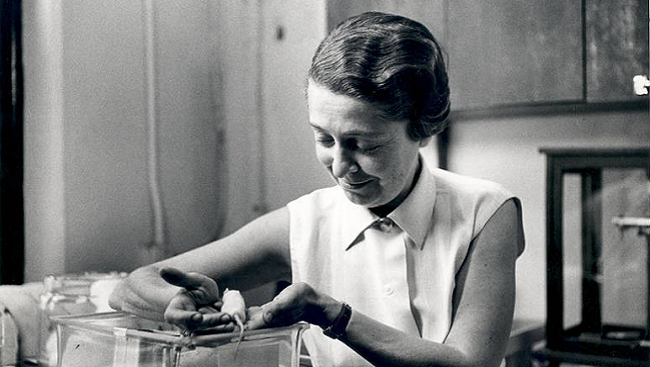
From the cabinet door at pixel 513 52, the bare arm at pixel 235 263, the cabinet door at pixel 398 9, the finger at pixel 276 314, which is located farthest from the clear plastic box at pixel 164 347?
the cabinet door at pixel 513 52

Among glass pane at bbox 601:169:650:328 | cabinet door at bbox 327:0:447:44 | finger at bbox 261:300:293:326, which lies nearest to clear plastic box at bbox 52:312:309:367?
finger at bbox 261:300:293:326

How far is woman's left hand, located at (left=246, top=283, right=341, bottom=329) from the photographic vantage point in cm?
72

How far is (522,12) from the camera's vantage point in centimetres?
134

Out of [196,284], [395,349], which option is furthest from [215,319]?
[395,349]

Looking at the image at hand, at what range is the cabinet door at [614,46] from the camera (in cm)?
115

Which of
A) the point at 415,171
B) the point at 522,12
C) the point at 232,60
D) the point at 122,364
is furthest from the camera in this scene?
the point at 232,60

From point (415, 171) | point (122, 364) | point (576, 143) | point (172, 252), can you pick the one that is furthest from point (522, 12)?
point (122, 364)

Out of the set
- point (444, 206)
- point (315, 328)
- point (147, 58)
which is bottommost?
point (315, 328)

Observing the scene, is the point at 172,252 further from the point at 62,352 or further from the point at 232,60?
the point at 62,352

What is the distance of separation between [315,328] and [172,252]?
21.0 inches

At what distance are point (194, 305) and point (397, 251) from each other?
0.33m

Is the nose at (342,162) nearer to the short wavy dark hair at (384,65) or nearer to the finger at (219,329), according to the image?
the short wavy dark hair at (384,65)

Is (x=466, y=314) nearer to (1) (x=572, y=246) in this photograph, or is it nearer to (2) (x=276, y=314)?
(2) (x=276, y=314)

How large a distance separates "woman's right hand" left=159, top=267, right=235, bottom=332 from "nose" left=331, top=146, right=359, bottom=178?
0.21m
